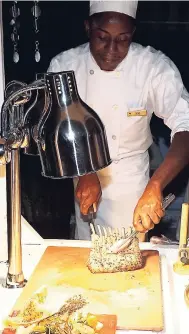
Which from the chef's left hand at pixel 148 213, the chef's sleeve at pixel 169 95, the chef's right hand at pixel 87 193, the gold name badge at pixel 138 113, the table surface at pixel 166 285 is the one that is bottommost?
the table surface at pixel 166 285

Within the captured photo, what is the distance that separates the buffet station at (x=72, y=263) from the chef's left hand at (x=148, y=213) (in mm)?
70

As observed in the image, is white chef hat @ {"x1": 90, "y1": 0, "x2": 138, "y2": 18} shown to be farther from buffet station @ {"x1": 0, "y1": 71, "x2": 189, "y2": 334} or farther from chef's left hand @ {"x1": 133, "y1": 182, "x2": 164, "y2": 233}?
buffet station @ {"x1": 0, "y1": 71, "x2": 189, "y2": 334}

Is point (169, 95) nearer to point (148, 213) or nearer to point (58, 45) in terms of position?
point (148, 213)

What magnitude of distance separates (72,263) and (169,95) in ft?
3.26

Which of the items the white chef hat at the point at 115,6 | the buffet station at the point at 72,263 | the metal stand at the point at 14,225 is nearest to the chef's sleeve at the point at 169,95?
the white chef hat at the point at 115,6

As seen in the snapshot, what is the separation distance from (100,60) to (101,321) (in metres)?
1.37

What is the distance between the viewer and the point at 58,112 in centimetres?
95

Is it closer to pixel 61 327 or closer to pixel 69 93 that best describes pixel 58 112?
pixel 69 93

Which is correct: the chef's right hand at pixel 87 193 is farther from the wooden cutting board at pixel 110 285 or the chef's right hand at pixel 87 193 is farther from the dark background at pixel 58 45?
the dark background at pixel 58 45

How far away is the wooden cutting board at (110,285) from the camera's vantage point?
3.68 ft

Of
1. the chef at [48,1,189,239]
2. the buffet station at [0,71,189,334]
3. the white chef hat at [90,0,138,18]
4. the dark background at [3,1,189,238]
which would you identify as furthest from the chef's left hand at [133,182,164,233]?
the dark background at [3,1,189,238]

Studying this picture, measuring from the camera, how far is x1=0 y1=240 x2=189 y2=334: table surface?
113cm

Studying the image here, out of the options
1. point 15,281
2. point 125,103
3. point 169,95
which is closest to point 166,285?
point 15,281

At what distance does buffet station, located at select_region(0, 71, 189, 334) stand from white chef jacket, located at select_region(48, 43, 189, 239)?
31.7 inches
